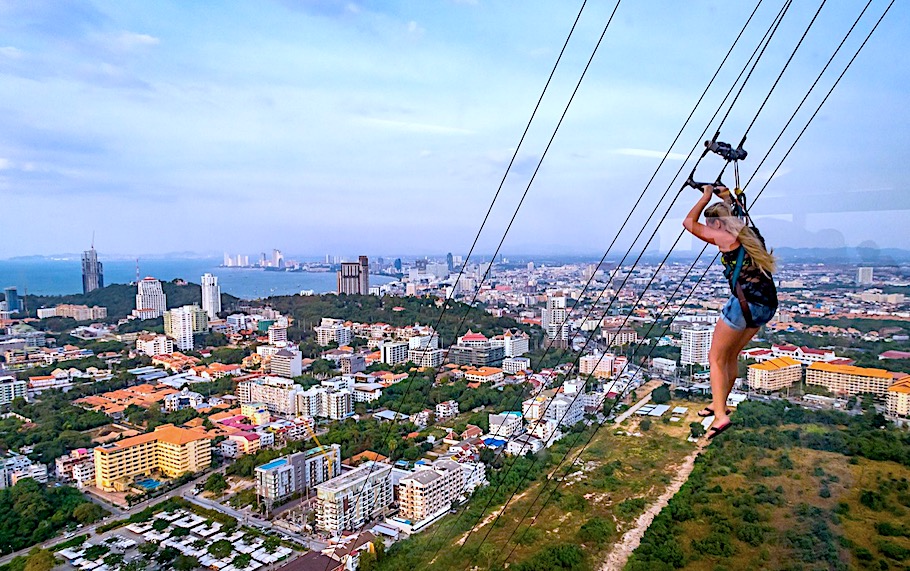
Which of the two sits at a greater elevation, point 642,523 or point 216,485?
point 642,523

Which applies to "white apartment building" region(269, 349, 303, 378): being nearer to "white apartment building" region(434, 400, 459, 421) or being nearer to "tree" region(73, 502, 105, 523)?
"white apartment building" region(434, 400, 459, 421)

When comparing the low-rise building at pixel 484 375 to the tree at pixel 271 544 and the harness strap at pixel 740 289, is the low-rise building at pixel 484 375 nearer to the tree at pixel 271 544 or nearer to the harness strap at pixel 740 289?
the tree at pixel 271 544

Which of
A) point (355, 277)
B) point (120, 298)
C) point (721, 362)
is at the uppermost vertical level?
point (721, 362)

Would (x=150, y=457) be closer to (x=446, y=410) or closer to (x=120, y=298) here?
(x=446, y=410)

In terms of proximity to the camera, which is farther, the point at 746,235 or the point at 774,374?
the point at 774,374

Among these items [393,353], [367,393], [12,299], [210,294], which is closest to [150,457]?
[367,393]

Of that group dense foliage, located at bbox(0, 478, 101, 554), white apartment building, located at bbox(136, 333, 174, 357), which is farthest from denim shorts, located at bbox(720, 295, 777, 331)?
white apartment building, located at bbox(136, 333, 174, 357)

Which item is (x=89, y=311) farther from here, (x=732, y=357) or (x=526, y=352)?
(x=732, y=357)
